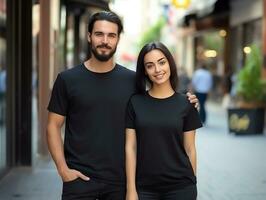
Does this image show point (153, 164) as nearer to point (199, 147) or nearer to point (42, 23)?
point (42, 23)

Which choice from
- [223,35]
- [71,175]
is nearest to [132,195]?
[71,175]

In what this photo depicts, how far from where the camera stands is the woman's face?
3.47m

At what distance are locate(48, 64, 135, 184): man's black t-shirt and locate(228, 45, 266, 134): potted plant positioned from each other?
10464 mm

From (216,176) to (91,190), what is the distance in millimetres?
5326

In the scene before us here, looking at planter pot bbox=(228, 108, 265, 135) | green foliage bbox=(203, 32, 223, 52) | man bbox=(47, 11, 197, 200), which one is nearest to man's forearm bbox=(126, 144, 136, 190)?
man bbox=(47, 11, 197, 200)

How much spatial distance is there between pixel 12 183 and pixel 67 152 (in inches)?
177

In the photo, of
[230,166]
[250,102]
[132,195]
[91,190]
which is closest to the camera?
[132,195]

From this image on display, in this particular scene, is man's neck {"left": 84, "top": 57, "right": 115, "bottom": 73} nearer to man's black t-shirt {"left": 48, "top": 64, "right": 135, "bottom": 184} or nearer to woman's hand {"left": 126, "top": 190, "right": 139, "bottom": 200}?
man's black t-shirt {"left": 48, "top": 64, "right": 135, "bottom": 184}

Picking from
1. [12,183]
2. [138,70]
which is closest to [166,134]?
[138,70]

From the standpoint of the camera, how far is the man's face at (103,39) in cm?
351

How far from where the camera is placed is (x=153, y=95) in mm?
3529

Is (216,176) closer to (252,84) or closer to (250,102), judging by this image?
(252,84)

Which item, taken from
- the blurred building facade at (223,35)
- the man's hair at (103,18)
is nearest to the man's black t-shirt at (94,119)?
the man's hair at (103,18)

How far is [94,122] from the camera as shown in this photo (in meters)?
3.52
